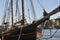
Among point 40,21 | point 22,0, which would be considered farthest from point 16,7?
point 40,21

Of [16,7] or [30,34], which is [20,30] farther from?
[16,7]

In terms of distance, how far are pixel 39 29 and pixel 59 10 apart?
373 centimetres

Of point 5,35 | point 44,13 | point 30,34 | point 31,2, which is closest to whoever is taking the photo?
point 44,13

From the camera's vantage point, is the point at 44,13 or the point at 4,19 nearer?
the point at 44,13

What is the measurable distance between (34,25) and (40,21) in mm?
752

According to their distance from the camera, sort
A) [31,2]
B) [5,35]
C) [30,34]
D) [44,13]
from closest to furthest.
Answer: [44,13] → [30,34] → [5,35] → [31,2]

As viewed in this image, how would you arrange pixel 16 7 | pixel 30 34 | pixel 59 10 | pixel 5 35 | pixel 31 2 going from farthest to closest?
pixel 16 7, pixel 31 2, pixel 5 35, pixel 30 34, pixel 59 10

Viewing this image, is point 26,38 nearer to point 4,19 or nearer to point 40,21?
point 40,21

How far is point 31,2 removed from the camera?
26859 mm

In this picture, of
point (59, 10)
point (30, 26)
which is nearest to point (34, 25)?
point (30, 26)

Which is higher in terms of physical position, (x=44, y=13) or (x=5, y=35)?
(x=44, y=13)

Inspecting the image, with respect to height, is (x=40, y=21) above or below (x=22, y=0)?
below

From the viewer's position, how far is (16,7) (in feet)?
95.9

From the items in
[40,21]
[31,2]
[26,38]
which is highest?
[31,2]
